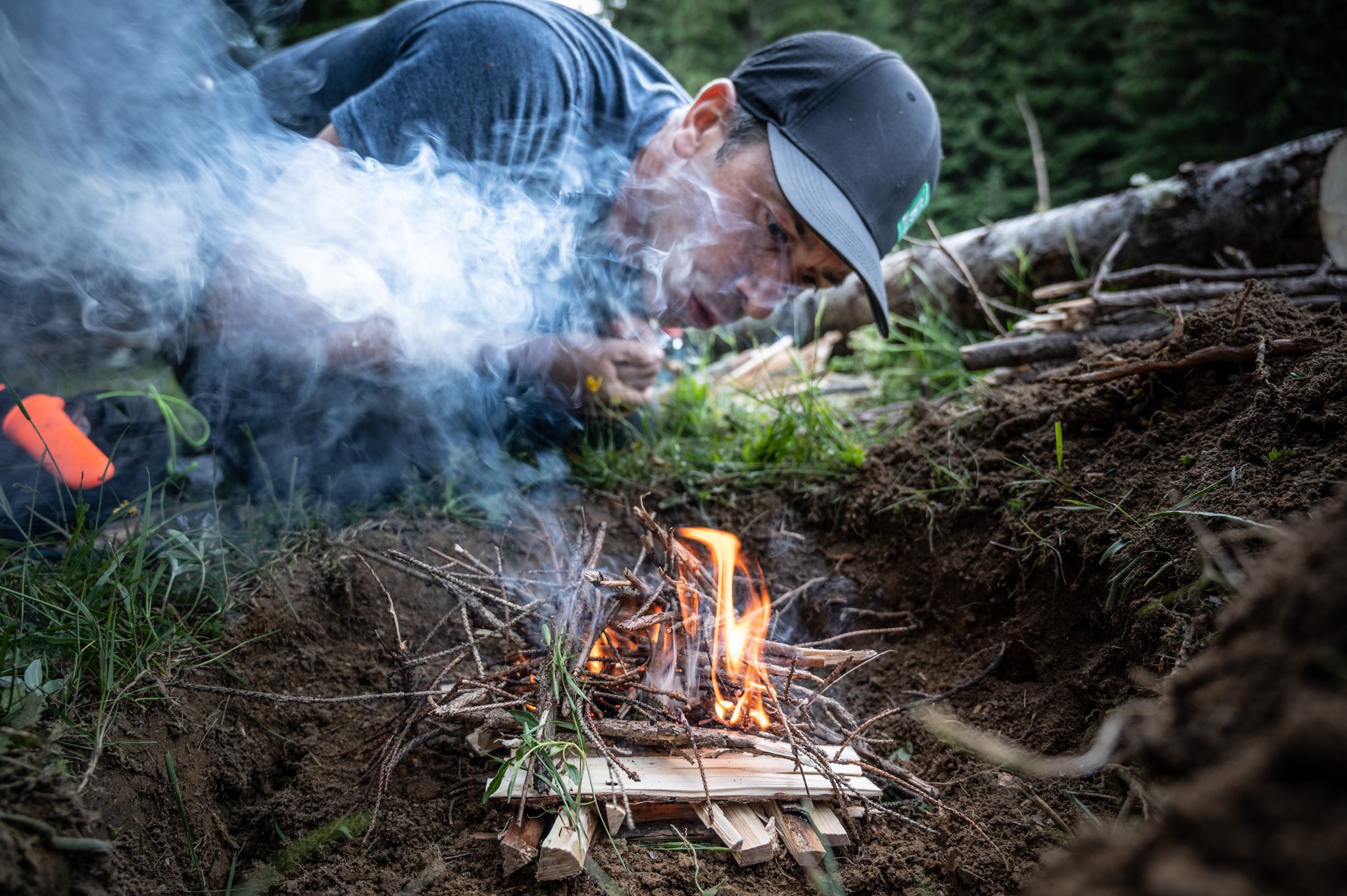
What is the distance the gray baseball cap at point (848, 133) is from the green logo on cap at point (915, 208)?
0.12 feet

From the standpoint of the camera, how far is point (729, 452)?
10.7 ft

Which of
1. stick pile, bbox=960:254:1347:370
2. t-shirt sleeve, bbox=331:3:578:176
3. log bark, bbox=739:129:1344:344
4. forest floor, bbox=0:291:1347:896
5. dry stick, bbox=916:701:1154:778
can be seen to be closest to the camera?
forest floor, bbox=0:291:1347:896

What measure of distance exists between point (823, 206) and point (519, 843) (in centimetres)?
224

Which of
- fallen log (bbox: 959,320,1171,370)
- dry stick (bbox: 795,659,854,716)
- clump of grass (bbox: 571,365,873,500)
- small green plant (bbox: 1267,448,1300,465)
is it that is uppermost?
small green plant (bbox: 1267,448,1300,465)

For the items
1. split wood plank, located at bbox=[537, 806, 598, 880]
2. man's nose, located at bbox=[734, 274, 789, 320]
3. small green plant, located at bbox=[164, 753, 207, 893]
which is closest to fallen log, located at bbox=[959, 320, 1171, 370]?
man's nose, located at bbox=[734, 274, 789, 320]

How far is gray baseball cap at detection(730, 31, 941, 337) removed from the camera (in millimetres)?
2682

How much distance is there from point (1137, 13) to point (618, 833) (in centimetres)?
1003

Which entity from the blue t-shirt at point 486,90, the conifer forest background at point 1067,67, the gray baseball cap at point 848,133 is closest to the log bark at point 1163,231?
the gray baseball cap at point 848,133

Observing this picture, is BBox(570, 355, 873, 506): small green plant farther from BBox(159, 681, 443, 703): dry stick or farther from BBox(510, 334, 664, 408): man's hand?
→ BBox(159, 681, 443, 703): dry stick

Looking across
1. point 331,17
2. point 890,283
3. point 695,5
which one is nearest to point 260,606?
point 890,283

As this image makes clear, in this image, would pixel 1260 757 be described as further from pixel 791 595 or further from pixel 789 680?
pixel 791 595

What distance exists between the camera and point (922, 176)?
290 centimetres

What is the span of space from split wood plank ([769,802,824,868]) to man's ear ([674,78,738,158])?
2.33 metres

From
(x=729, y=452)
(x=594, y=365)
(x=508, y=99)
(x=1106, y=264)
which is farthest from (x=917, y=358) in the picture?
(x=508, y=99)
